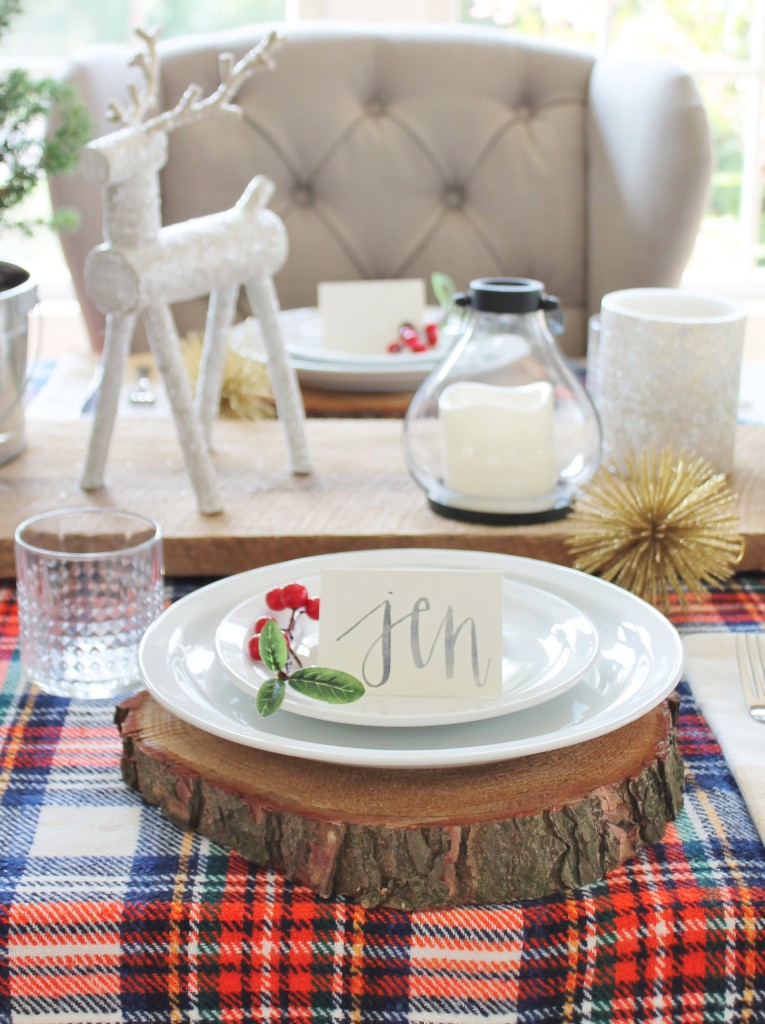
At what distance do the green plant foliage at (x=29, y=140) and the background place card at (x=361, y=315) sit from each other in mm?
457

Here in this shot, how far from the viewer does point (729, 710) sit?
0.68m

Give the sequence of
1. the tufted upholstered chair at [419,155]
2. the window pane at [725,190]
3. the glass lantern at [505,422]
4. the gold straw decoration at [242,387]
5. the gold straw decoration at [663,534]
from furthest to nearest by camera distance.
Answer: the window pane at [725,190]
the tufted upholstered chair at [419,155]
the gold straw decoration at [242,387]
the glass lantern at [505,422]
the gold straw decoration at [663,534]

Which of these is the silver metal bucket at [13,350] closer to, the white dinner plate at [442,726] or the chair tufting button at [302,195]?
the white dinner plate at [442,726]

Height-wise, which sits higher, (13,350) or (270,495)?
(13,350)

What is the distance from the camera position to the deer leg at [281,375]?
1.00m

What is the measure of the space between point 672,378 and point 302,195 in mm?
1170

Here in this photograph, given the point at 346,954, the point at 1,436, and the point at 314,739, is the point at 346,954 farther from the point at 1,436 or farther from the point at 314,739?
the point at 1,436

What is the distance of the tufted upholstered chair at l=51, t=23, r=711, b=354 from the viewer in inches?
75.0

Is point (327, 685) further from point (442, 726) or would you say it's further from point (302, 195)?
point (302, 195)

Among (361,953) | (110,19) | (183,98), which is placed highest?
(110,19)

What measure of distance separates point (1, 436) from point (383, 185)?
42.6 inches

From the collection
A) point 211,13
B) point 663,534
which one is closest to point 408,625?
point 663,534

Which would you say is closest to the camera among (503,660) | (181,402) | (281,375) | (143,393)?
(503,660)

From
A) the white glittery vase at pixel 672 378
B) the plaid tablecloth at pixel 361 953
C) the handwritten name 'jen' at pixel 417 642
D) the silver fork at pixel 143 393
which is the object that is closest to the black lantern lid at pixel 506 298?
the white glittery vase at pixel 672 378
